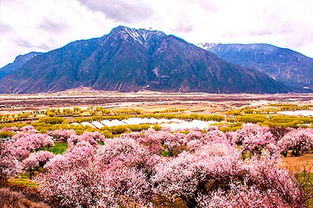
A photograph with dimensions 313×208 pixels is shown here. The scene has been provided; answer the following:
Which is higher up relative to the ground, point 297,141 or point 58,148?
point 297,141

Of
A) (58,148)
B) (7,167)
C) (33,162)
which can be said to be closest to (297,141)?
(33,162)

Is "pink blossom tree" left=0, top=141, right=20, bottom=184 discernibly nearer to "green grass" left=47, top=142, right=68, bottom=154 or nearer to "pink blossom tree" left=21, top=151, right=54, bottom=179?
"pink blossom tree" left=21, top=151, right=54, bottom=179

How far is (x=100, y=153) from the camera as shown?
94.5 feet

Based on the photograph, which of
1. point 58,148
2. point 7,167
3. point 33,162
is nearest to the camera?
point 7,167

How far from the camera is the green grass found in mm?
43388

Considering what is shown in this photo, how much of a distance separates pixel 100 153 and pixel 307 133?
95.6 ft

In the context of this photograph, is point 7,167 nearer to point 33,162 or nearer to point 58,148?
point 33,162

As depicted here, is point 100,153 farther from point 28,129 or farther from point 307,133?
point 28,129

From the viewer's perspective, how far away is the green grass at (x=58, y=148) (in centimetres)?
4339

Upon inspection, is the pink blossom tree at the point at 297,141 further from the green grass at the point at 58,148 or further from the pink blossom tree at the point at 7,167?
the green grass at the point at 58,148

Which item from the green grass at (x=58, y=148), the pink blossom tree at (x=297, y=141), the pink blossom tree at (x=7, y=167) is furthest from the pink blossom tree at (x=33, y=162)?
the pink blossom tree at (x=297, y=141)

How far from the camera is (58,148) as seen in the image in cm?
4578

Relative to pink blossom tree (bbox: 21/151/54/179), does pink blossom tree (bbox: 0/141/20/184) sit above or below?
above

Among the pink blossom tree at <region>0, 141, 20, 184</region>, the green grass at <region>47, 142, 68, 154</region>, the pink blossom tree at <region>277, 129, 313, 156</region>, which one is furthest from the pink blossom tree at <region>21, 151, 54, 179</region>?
the pink blossom tree at <region>277, 129, 313, 156</region>
